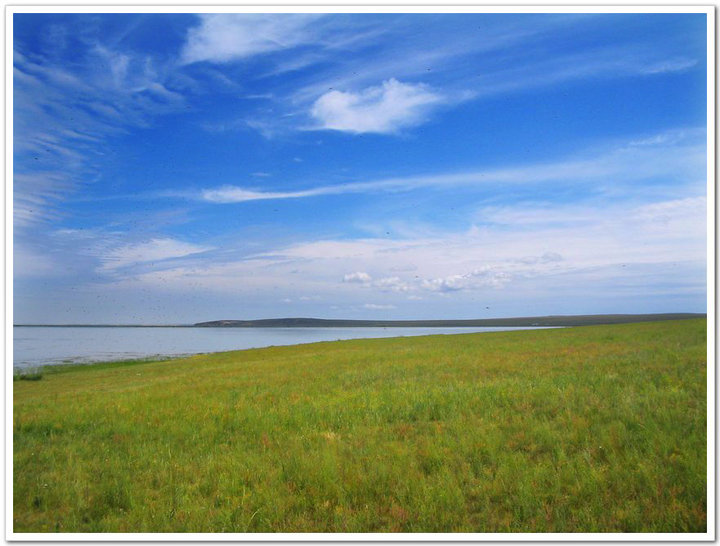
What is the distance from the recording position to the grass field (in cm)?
585

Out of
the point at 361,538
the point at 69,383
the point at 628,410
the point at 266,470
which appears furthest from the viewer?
the point at 69,383

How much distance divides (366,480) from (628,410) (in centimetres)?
552

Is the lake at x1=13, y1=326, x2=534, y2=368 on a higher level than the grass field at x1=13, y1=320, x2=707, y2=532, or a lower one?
lower

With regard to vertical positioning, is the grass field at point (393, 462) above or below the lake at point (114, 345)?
above

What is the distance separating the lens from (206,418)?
38.2ft

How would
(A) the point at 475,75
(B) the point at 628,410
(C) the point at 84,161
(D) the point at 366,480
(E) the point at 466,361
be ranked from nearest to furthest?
(D) the point at 366,480 → (B) the point at 628,410 → (A) the point at 475,75 → (C) the point at 84,161 → (E) the point at 466,361

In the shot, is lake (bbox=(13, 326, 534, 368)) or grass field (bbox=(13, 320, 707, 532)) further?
lake (bbox=(13, 326, 534, 368))

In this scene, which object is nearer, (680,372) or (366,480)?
(366,480)

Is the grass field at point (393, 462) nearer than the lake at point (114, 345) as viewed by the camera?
Yes

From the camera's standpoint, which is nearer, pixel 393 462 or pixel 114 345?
pixel 393 462

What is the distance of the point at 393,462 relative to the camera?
7375 mm

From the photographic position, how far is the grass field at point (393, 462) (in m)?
5.85
